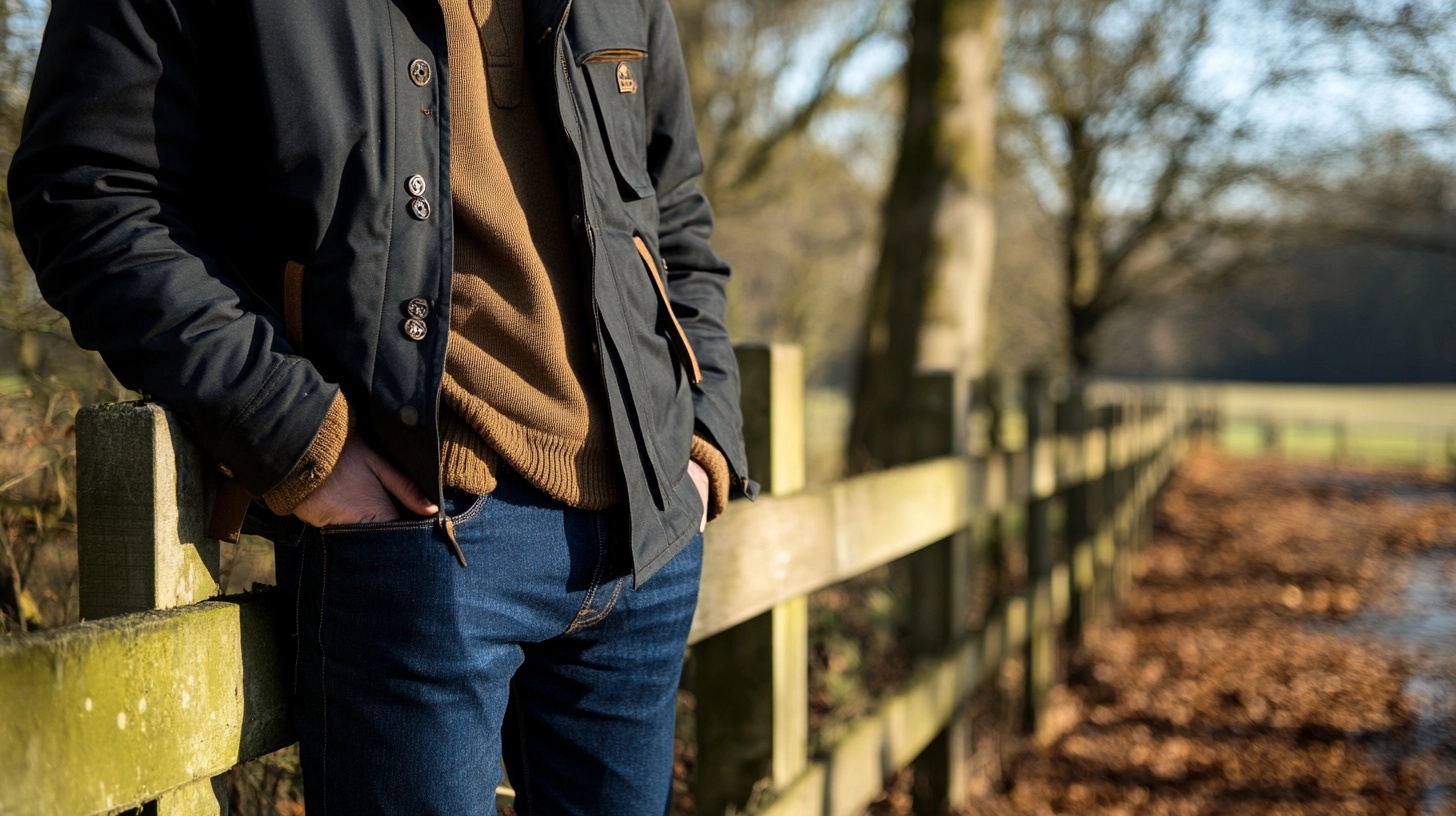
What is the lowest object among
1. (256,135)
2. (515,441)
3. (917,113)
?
(515,441)

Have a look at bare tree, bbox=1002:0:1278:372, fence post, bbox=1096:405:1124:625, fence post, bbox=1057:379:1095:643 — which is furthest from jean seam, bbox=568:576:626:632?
bare tree, bbox=1002:0:1278:372

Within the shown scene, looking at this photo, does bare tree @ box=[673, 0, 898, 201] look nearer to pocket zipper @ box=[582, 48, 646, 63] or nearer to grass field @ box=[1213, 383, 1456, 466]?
pocket zipper @ box=[582, 48, 646, 63]

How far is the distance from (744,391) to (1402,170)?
15972 millimetres

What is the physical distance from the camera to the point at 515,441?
142cm

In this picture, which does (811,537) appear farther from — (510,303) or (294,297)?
(294,297)

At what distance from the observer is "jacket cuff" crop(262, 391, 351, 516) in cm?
129

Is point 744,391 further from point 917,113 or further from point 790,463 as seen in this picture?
point 917,113

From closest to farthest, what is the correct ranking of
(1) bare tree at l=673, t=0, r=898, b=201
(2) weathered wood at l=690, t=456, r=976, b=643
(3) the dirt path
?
(2) weathered wood at l=690, t=456, r=976, b=643
(3) the dirt path
(1) bare tree at l=673, t=0, r=898, b=201

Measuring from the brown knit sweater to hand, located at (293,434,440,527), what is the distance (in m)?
0.03

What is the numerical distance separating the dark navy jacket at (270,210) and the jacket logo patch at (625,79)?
0.17m

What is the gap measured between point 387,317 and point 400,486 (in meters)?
0.19

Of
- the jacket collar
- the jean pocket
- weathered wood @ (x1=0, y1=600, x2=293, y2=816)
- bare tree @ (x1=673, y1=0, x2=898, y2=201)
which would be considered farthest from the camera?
bare tree @ (x1=673, y1=0, x2=898, y2=201)

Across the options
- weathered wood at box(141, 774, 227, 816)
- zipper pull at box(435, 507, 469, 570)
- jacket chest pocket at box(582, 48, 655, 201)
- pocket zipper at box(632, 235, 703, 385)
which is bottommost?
weathered wood at box(141, 774, 227, 816)

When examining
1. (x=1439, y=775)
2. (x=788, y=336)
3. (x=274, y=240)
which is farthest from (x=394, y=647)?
(x=788, y=336)
